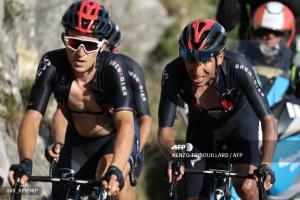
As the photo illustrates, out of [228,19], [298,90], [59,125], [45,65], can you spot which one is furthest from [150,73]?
[45,65]

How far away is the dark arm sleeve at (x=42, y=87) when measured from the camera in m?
8.10

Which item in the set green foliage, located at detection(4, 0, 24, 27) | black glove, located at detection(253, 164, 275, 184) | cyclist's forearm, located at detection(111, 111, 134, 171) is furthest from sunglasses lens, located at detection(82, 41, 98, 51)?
green foliage, located at detection(4, 0, 24, 27)

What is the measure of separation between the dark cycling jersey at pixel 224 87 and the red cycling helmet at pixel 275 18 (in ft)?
13.1

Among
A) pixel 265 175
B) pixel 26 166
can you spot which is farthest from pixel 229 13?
pixel 26 166

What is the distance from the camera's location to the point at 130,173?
323 inches

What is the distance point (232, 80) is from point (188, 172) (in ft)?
3.44

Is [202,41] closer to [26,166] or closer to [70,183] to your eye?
[70,183]

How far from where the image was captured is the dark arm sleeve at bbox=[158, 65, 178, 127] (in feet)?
A: 28.3

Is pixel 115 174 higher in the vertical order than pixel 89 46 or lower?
lower

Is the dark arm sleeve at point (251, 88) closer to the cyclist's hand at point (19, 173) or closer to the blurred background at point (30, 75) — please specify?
the cyclist's hand at point (19, 173)

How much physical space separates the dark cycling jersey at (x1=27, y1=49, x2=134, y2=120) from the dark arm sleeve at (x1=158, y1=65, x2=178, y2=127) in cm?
48

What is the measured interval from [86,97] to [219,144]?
54.8 inches

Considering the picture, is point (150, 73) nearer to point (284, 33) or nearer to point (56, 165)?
point (284, 33)

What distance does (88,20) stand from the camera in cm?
826
